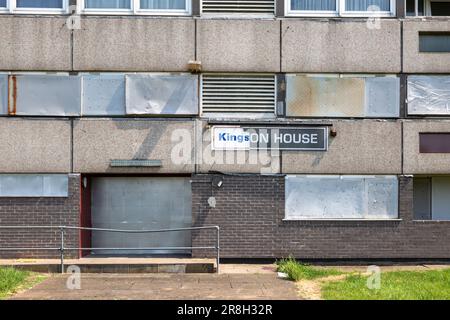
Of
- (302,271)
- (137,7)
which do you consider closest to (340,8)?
(137,7)

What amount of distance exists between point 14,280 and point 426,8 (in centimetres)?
1085

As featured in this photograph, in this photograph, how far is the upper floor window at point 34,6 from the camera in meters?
13.1

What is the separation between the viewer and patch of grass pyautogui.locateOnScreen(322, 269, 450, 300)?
925cm

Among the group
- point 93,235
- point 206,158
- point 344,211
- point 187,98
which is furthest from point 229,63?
point 93,235

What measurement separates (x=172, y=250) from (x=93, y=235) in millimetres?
1903

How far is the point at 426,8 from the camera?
14.1 meters

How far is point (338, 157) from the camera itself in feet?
43.6

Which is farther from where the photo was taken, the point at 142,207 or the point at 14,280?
the point at 142,207

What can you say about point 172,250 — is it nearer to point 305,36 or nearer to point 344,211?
point 344,211

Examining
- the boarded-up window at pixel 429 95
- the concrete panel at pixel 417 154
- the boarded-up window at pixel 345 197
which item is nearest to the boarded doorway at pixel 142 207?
the boarded-up window at pixel 345 197

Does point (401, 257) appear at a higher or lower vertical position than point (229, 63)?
lower

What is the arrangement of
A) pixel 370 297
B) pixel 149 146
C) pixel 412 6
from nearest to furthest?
pixel 370 297, pixel 149 146, pixel 412 6

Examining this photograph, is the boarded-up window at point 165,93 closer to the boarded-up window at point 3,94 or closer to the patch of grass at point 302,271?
the boarded-up window at point 3,94

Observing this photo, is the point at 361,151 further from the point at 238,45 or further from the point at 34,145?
the point at 34,145
